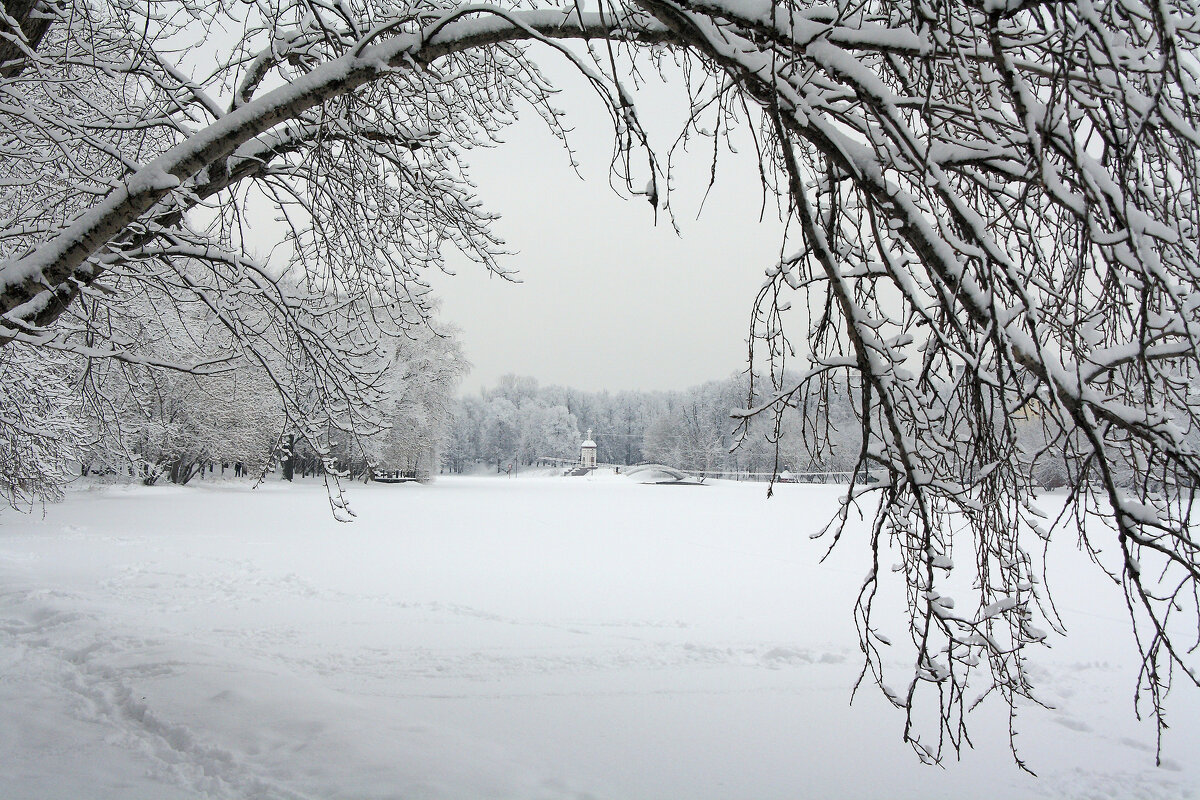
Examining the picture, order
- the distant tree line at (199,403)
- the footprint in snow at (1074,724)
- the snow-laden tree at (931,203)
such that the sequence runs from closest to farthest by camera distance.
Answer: the snow-laden tree at (931,203) < the footprint in snow at (1074,724) < the distant tree line at (199,403)

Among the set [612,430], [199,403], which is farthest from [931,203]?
[612,430]

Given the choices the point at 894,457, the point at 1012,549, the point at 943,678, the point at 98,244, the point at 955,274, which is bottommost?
the point at 943,678

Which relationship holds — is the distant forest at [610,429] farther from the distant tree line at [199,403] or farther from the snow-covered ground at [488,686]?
the snow-covered ground at [488,686]

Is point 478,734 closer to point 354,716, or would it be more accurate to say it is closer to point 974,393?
point 354,716

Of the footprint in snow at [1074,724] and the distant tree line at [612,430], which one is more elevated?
the distant tree line at [612,430]

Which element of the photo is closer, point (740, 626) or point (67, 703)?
point (67, 703)

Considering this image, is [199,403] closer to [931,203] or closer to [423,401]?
[423,401]

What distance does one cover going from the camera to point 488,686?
5.73 m

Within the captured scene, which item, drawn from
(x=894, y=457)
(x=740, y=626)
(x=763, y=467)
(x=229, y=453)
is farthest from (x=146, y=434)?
(x=763, y=467)

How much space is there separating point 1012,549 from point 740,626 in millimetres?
5388

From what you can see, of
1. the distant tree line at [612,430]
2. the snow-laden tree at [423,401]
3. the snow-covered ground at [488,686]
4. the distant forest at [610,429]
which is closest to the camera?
the snow-covered ground at [488,686]

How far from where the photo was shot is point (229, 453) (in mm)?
26234

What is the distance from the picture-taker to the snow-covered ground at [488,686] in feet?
12.8

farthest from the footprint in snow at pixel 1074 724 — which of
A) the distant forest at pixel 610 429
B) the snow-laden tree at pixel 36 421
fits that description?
the distant forest at pixel 610 429
